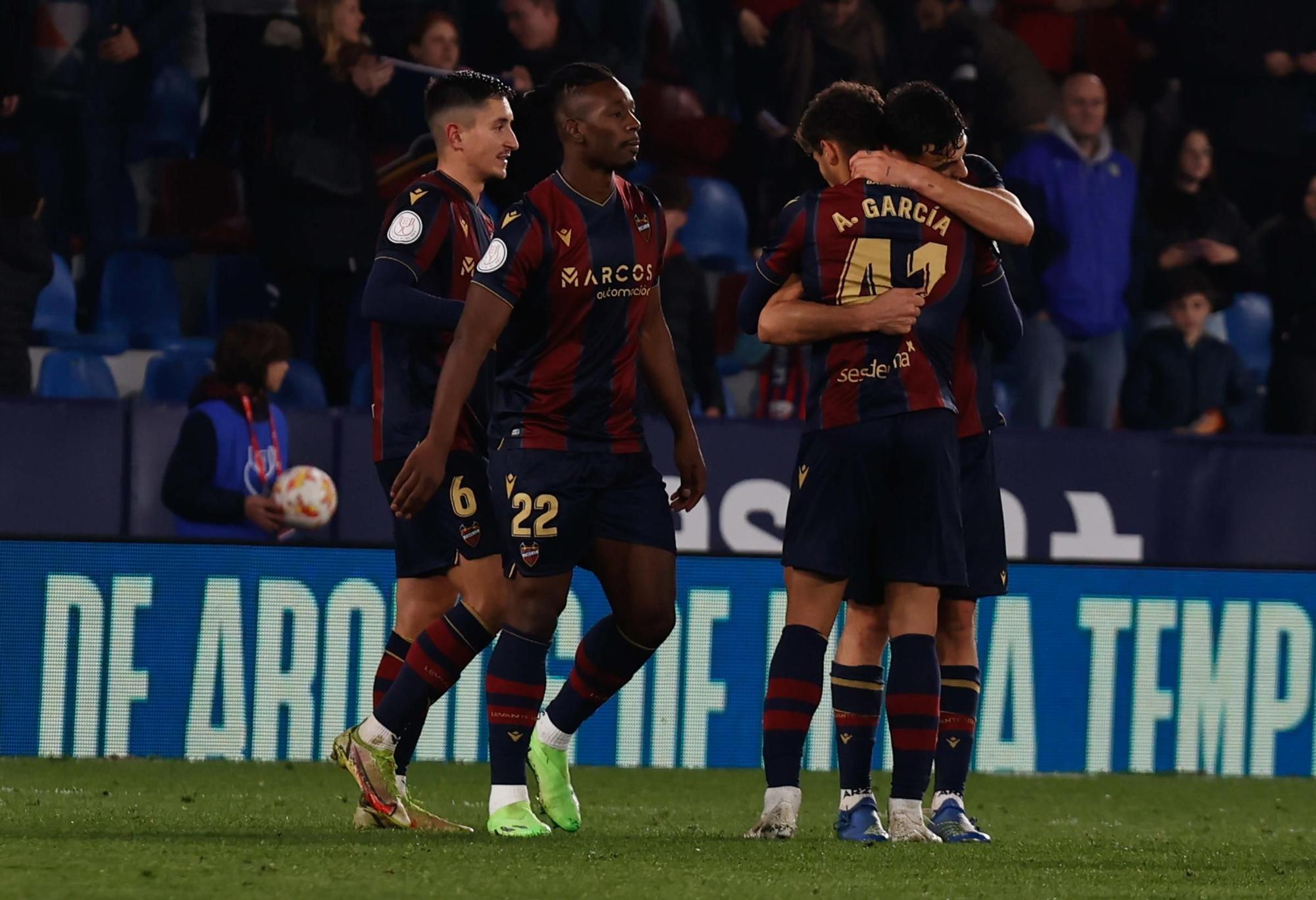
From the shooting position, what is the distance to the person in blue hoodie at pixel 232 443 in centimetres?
823

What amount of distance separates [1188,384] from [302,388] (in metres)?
4.21

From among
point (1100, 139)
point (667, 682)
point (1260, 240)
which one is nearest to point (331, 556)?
point (667, 682)

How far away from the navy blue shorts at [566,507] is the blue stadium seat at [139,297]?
5045 millimetres

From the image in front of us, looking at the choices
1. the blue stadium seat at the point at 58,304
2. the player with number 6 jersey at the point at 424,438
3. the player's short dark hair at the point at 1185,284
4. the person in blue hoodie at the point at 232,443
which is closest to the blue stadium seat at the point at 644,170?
the player's short dark hair at the point at 1185,284

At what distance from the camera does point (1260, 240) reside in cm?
1134

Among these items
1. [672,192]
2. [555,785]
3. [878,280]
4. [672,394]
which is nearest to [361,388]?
[672,192]

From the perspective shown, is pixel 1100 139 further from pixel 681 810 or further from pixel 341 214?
pixel 681 810

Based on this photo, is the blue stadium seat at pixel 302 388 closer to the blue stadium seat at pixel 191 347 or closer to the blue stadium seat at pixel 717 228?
the blue stadium seat at pixel 191 347

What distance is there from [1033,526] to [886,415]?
4.26 m

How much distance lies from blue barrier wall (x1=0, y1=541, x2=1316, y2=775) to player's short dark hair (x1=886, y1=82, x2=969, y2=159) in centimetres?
321

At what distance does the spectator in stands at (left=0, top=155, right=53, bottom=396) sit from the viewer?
9.21 m

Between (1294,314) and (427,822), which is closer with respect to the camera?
(427,822)

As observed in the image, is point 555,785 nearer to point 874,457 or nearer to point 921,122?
point 874,457

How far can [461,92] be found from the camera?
564 cm
